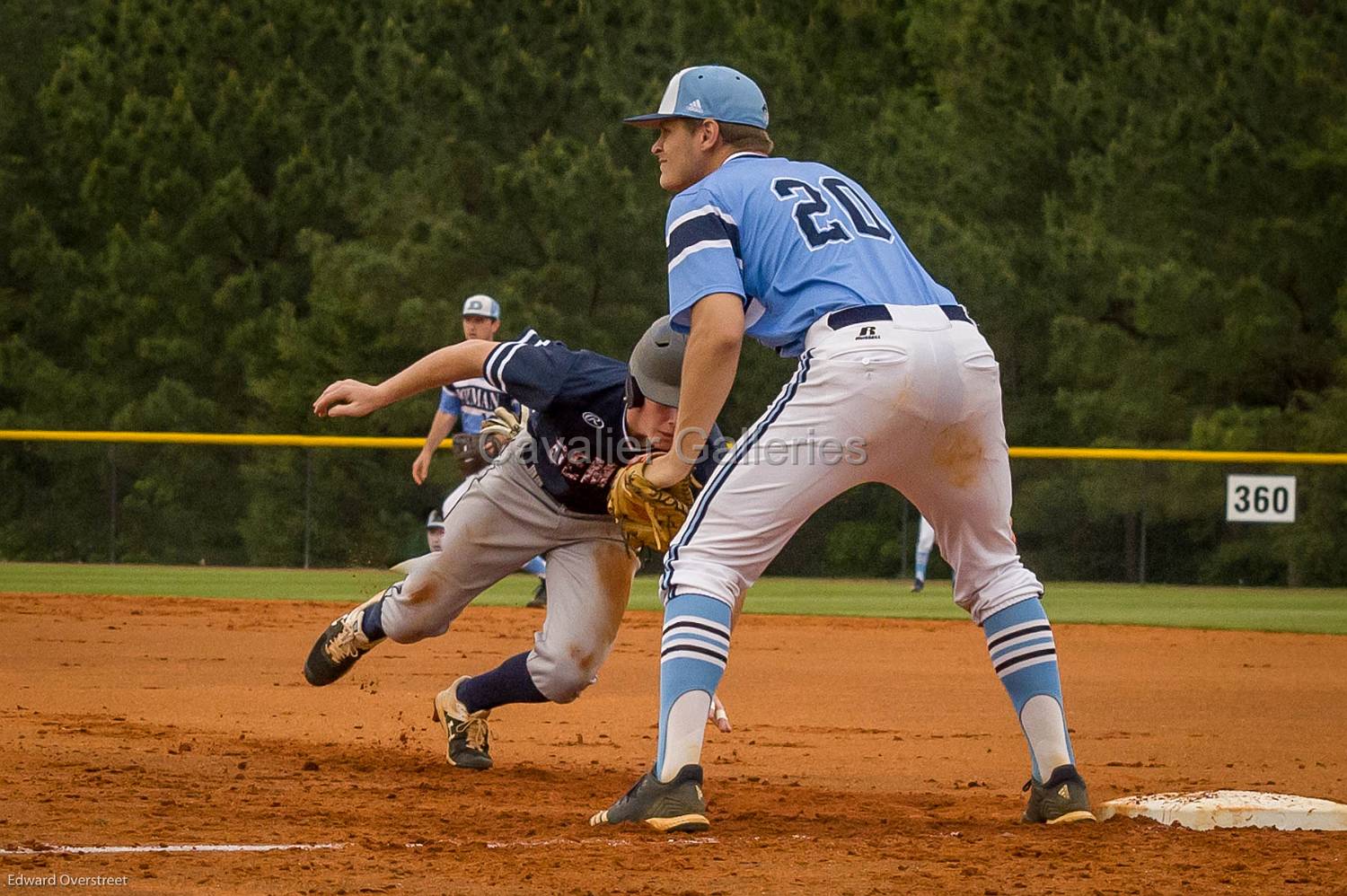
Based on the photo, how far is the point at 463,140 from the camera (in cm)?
2258

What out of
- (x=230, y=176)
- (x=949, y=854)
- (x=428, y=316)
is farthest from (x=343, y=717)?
(x=230, y=176)

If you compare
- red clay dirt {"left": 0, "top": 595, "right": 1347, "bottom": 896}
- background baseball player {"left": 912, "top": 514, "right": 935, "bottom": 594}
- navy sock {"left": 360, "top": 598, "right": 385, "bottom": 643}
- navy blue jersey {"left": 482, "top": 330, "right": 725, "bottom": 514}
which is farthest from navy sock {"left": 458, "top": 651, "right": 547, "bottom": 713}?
background baseball player {"left": 912, "top": 514, "right": 935, "bottom": 594}

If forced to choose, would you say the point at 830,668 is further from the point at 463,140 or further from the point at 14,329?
the point at 14,329

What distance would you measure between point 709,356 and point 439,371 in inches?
44.1

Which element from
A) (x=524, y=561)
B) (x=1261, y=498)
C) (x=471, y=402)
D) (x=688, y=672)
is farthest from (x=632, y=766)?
(x=1261, y=498)

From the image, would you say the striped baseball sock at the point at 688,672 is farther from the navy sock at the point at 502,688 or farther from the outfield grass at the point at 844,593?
the outfield grass at the point at 844,593

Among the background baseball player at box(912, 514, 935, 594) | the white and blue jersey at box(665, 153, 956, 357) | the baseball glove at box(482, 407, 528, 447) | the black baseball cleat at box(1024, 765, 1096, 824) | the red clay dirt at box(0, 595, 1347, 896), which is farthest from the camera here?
the background baseball player at box(912, 514, 935, 594)

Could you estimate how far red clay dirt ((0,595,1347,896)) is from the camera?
3762mm

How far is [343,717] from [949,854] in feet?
11.4

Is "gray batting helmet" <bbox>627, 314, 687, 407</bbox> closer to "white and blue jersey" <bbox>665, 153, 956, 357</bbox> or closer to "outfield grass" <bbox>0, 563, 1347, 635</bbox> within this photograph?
"white and blue jersey" <bbox>665, 153, 956, 357</bbox>

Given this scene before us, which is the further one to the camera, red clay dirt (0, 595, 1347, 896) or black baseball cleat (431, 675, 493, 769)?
black baseball cleat (431, 675, 493, 769)

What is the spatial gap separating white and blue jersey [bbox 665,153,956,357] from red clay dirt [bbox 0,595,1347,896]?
1318mm

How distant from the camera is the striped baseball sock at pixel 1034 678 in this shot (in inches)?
177

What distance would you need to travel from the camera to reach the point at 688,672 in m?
4.22
